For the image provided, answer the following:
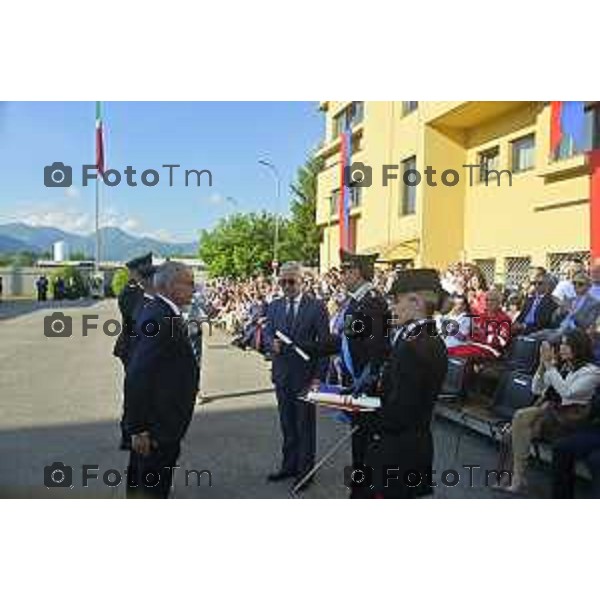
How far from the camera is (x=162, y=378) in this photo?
434cm

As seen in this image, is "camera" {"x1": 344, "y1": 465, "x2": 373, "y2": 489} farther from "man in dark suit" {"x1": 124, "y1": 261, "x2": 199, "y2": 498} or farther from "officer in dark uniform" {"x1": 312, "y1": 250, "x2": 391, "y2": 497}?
"man in dark suit" {"x1": 124, "y1": 261, "x2": 199, "y2": 498}

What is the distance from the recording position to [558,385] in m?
5.45

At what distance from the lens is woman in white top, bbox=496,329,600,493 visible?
17.7 ft

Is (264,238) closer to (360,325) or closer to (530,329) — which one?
(360,325)

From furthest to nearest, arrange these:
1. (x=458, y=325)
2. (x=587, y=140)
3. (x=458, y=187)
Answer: (x=587, y=140)
(x=458, y=325)
(x=458, y=187)

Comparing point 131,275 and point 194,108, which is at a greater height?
point 194,108

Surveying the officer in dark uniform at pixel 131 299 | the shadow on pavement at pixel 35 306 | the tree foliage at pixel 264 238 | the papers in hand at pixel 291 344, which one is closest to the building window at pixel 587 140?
the tree foliage at pixel 264 238

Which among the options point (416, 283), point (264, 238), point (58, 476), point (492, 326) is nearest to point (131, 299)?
point (58, 476)

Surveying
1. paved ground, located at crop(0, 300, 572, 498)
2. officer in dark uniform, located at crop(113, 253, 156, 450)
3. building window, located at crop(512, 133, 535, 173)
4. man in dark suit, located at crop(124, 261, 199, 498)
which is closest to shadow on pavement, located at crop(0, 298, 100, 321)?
paved ground, located at crop(0, 300, 572, 498)

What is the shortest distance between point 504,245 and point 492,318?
2.29 feet

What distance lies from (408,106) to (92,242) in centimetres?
233
